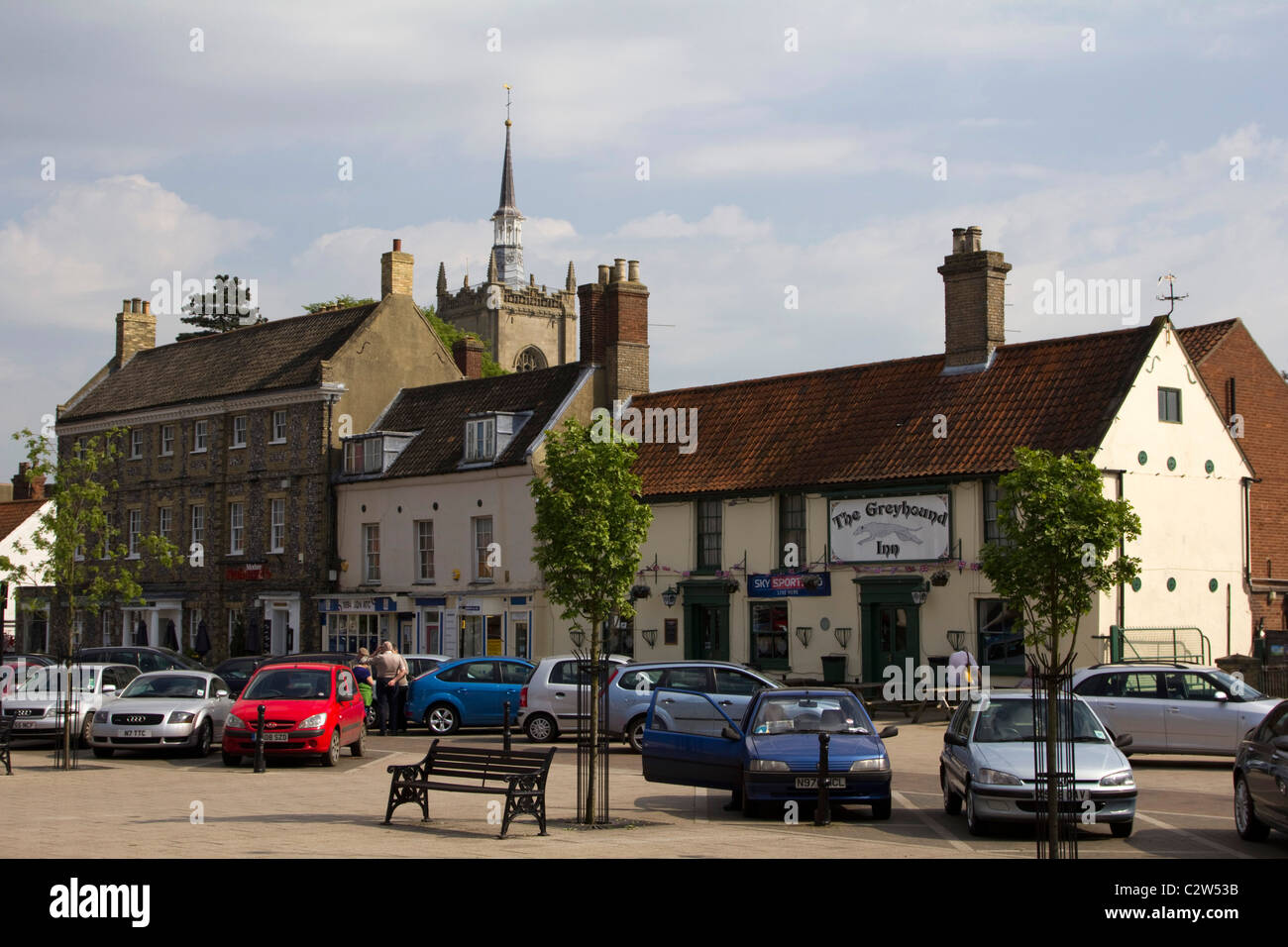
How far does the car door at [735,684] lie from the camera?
2352 cm

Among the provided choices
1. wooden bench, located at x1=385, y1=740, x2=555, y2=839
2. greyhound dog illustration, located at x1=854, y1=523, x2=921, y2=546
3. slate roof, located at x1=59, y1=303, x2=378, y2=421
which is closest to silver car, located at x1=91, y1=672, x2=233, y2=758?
wooden bench, located at x1=385, y1=740, x2=555, y2=839

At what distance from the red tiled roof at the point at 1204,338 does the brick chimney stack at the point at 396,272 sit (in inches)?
A: 970

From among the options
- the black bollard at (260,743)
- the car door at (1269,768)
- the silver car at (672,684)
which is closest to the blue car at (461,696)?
the silver car at (672,684)

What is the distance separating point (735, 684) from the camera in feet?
79.0

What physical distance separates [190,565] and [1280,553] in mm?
33651

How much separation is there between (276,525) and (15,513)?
936 inches

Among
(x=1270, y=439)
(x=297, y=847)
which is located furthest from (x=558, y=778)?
(x=1270, y=439)

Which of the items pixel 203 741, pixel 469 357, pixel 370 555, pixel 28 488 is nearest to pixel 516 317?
pixel 28 488

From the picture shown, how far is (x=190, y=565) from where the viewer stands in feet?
165

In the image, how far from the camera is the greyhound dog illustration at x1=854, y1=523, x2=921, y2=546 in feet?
111

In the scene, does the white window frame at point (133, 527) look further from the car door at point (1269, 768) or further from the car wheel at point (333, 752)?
the car door at point (1269, 768)

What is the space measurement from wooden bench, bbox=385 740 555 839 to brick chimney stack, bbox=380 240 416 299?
34237 millimetres

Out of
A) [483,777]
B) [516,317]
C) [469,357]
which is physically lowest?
[483,777]

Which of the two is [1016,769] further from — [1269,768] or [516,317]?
[516,317]
